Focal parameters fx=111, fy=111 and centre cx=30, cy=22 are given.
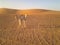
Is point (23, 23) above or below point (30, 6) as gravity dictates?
below

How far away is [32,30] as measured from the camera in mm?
1214

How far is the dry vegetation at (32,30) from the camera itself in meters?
1.20

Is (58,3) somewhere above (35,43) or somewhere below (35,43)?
above

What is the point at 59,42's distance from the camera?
1192 millimetres

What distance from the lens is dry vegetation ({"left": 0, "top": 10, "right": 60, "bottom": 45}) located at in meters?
1.20

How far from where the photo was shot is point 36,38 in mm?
1204

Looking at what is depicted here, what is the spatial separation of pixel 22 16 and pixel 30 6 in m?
0.33

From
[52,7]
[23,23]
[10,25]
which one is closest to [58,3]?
[52,7]

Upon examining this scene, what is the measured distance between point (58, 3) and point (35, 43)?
2.16ft

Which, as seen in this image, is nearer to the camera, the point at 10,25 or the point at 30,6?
the point at 10,25

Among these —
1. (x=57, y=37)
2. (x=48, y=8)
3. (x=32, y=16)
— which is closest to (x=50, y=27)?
(x=57, y=37)

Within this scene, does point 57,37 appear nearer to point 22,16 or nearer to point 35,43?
point 35,43

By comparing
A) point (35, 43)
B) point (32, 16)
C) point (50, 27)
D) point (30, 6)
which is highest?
point (30, 6)

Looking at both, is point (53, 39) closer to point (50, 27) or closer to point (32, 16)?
point (50, 27)
